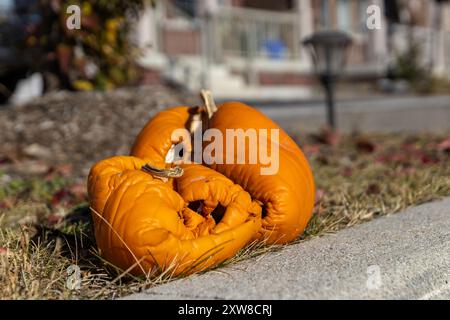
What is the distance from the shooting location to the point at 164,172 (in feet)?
8.78

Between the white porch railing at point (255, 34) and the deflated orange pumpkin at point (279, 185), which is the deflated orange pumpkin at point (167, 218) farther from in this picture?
the white porch railing at point (255, 34)

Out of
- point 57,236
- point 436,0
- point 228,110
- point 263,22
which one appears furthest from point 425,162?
point 436,0

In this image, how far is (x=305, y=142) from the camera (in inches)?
259

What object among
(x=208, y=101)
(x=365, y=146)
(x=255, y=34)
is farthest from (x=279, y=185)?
(x=255, y=34)

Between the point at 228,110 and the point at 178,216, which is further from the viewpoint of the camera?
the point at 228,110

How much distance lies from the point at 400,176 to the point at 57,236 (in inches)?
91.7

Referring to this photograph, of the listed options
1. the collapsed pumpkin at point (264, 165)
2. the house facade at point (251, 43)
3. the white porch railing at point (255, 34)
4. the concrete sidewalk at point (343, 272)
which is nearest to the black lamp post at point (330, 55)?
the collapsed pumpkin at point (264, 165)

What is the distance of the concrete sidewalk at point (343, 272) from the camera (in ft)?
7.18

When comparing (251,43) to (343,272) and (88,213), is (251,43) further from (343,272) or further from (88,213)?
(343,272)

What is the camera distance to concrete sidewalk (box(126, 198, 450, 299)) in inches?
86.1

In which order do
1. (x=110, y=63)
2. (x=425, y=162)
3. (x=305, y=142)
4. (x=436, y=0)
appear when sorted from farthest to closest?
(x=436, y=0) < (x=110, y=63) < (x=305, y=142) < (x=425, y=162)

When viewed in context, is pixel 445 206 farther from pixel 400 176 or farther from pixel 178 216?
pixel 178 216

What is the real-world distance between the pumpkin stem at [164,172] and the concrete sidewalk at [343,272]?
40cm

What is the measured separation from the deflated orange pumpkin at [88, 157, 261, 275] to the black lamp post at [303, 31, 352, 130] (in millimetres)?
4923
